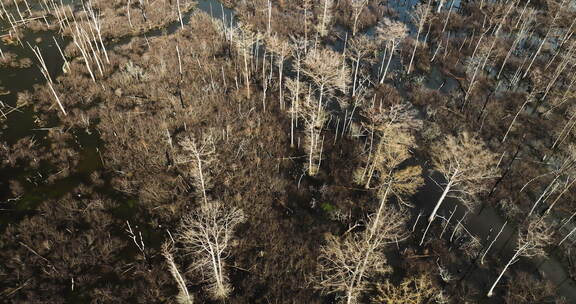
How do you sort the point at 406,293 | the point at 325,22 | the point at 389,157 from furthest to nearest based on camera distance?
the point at 325,22, the point at 389,157, the point at 406,293

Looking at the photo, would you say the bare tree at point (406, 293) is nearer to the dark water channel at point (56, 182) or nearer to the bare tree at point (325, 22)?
the dark water channel at point (56, 182)

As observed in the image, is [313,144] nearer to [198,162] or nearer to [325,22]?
[198,162]

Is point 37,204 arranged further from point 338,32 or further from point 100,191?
point 338,32

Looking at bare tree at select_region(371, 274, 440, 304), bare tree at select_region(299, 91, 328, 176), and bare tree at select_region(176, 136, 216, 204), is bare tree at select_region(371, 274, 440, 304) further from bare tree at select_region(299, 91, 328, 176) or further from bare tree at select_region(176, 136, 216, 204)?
bare tree at select_region(176, 136, 216, 204)

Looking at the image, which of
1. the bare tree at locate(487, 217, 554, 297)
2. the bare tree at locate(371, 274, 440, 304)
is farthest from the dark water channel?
the bare tree at locate(371, 274, 440, 304)

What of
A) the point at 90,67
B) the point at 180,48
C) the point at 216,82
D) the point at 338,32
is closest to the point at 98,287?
the point at 216,82

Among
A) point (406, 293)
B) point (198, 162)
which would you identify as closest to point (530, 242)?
point (406, 293)

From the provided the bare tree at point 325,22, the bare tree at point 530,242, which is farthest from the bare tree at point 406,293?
the bare tree at point 325,22

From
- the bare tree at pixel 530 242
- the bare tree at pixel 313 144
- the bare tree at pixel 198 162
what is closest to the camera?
the bare tree at pixel 530 242

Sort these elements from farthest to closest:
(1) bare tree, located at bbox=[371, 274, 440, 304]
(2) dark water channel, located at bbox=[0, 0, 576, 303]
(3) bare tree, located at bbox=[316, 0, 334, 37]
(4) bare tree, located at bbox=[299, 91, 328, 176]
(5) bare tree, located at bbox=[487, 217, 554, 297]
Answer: (3) bare tree, located at bbox=[316, 0, 334, 37] → (4) bare tree, located at bbox=[299, 91, 328, 176] → (2) dark water channel, located at bbox=[0, 0, 576, 303] → (1) bare tree, located at bbox=[371, 274, 440, 304] → (5) bare tree, located at bbox=[487, 217, 554, 297]

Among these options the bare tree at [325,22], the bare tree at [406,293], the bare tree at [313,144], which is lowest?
the bare tree at [406,293]

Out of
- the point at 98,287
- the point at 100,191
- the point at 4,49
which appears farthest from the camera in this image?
the point at 4,49
